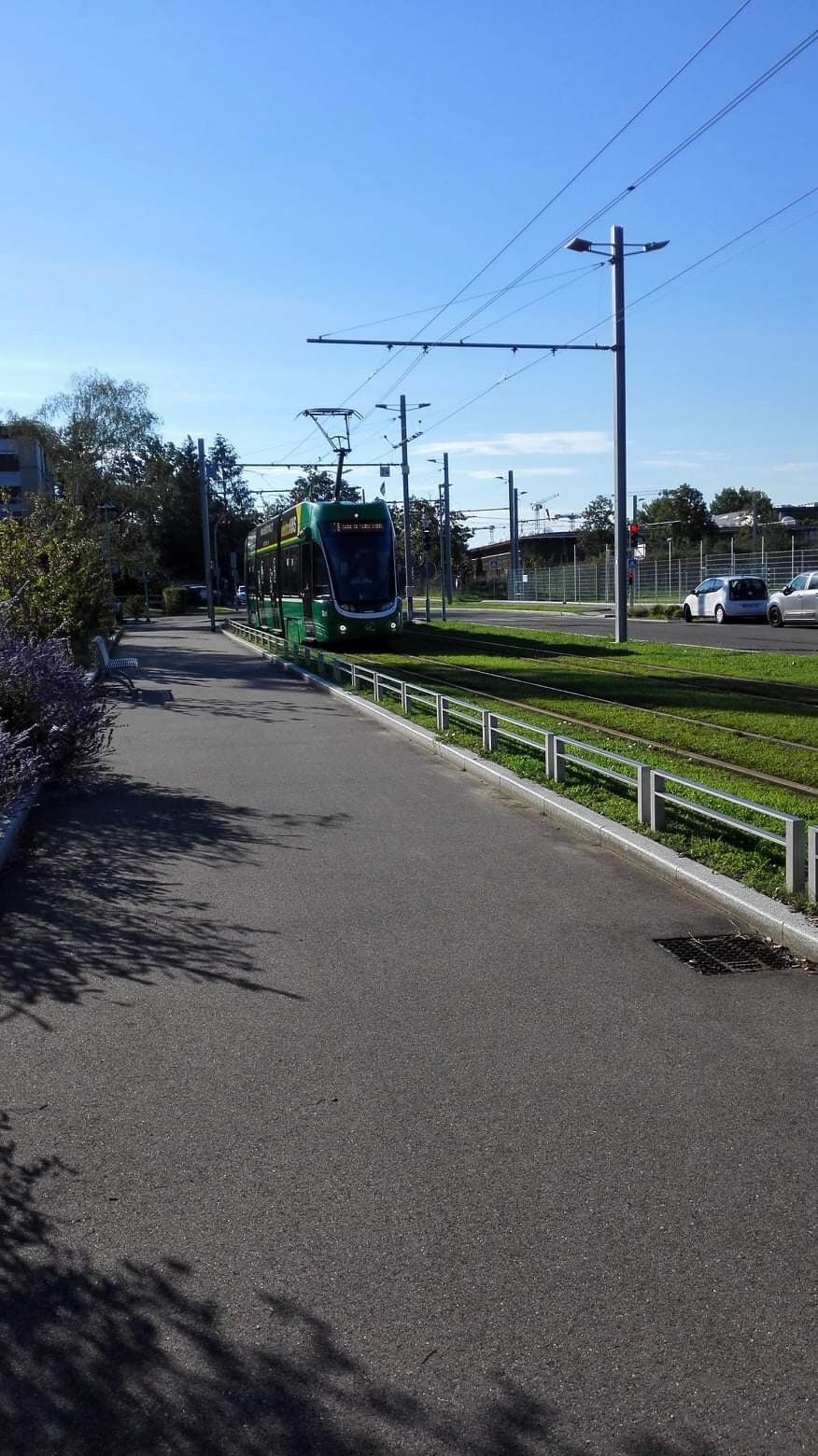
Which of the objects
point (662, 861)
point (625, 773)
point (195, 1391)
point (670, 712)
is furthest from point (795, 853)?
point (670, 712)

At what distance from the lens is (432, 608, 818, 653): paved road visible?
30.0 meters

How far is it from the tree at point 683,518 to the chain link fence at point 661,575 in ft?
94.3

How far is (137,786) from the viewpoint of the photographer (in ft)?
39.7

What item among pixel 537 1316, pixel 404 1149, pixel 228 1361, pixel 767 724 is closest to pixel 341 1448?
pixel 228 1361

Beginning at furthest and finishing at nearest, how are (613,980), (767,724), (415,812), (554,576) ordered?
(554,576) < (767,724) < (415,812) < (613,980)

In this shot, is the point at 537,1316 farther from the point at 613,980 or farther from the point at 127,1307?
the point at 613,980

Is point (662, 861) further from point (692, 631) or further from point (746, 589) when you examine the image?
point (746, 589)

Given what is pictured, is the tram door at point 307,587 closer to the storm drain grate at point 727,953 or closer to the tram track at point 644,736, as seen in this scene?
the tram track at point 644,736

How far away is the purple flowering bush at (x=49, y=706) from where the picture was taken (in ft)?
35.2

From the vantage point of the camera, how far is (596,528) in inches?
→ 4628

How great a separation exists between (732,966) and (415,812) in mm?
4705

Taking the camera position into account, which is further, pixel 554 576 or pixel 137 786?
pixel 554 576

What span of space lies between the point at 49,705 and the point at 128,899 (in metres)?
3.73

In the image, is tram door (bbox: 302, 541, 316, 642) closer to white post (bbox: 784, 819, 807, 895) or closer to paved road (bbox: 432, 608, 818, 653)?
paved road (bbox: 432, 608, 818, 653)
